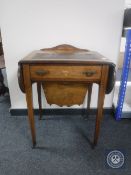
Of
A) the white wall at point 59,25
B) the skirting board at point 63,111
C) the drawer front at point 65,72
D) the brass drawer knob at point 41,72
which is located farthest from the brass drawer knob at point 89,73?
the skirting board at point 63,111

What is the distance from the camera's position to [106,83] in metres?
1.13

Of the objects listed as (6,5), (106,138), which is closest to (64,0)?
(6,5)

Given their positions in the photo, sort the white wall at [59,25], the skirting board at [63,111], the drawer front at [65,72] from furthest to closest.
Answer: the skirting board at [63,111], the white wall at [59,25], the drawer front at [65,72]

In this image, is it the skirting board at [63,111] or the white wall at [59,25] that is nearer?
the white wall at [59,25]

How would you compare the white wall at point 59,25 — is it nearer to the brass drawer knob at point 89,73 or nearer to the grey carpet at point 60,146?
the brass drawer knob at point 89,73

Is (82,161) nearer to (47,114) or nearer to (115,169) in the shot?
(115,169)

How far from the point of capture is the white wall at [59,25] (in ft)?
4.73

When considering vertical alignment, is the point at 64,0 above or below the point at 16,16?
above

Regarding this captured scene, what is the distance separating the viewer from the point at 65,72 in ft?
3.58

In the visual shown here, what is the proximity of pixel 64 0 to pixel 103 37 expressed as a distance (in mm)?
487
